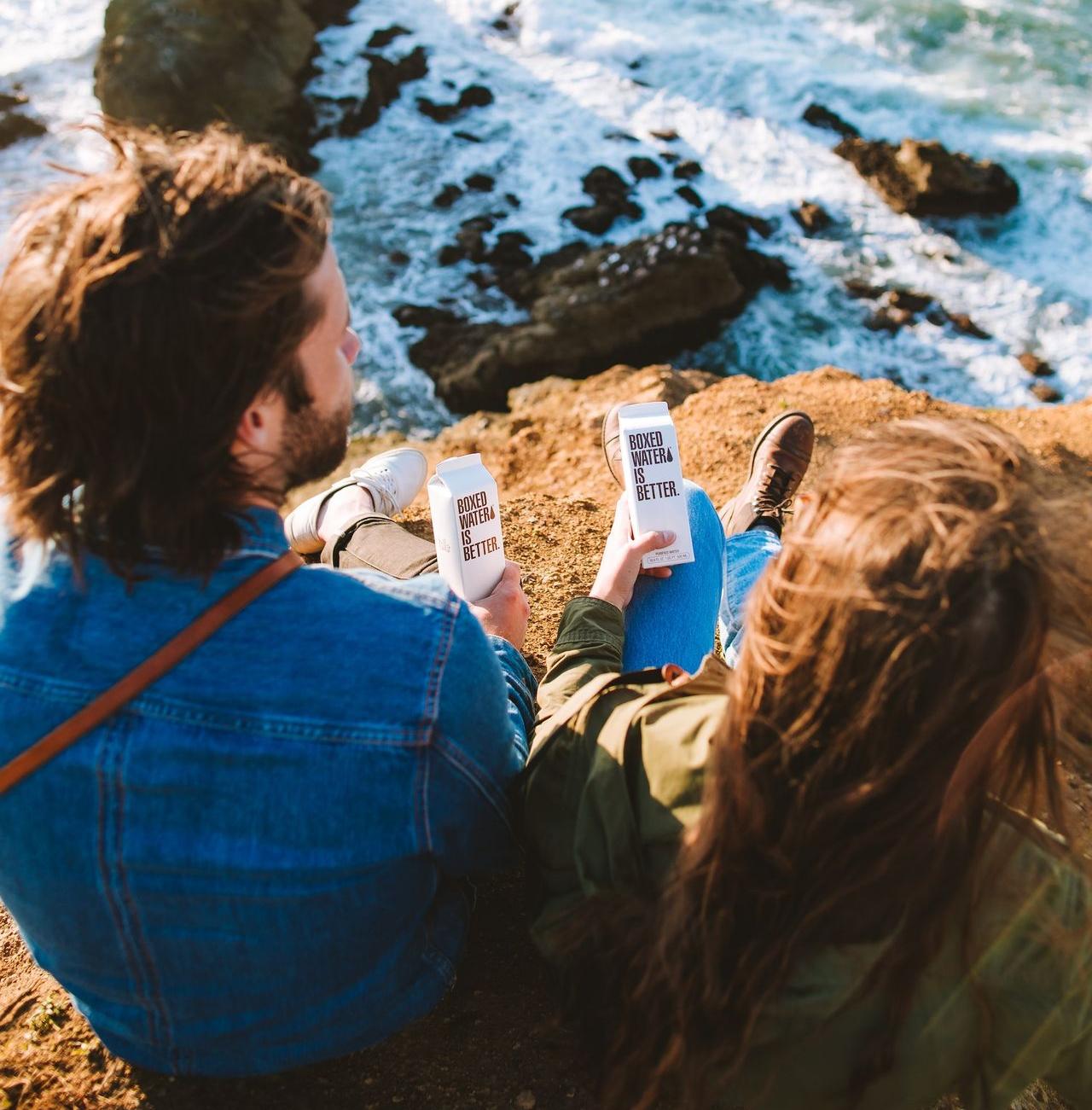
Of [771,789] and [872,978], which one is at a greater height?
[771,789]

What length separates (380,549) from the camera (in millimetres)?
2502

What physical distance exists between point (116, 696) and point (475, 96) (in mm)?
12688

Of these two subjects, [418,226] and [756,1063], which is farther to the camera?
[418,226]

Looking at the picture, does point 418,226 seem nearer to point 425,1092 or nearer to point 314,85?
point 314,85

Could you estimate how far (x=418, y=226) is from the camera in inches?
400

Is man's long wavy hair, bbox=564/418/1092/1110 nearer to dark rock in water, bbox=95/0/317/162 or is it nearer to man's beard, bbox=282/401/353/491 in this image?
man's beard, bbox=282/401/353/491

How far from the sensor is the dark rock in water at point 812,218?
10281 millimetres

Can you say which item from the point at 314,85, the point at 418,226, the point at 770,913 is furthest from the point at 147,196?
the point at 314,85

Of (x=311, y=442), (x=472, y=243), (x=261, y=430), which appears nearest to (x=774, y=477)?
(x=311, y=442)

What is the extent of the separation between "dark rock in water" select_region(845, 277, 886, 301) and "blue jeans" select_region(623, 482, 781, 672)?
305 inches

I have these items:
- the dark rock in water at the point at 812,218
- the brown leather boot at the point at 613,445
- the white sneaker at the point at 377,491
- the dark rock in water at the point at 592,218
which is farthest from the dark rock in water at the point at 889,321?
the white sneaker at the point at 377,491

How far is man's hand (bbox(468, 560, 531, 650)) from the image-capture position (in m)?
2.25

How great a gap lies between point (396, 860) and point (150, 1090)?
3.07 ft

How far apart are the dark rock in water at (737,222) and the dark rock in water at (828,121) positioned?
2.48m
